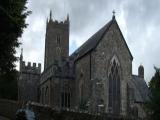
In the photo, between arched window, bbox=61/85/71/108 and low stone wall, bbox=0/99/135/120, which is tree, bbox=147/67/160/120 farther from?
arched window, bbox=61/85/71/108

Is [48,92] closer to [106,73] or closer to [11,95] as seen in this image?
[106,73]

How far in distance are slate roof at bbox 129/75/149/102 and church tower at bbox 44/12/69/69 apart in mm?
19238

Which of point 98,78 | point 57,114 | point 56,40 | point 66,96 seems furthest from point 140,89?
point 57,114

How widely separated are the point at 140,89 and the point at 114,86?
15921mm

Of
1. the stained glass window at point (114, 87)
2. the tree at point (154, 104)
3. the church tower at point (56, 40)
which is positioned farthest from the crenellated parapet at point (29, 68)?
the tree at point (154, 104)

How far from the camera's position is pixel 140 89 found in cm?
7275

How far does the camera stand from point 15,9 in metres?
29.0

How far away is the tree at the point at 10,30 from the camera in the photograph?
28.4 m

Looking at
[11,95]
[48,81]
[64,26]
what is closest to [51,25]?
[64,26]

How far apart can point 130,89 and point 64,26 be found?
38814mm

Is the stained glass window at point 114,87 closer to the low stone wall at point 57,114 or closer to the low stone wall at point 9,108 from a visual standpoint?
the low stone wall at point 57,114

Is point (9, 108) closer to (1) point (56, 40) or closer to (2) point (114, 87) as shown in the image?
(2) point (114, 87)

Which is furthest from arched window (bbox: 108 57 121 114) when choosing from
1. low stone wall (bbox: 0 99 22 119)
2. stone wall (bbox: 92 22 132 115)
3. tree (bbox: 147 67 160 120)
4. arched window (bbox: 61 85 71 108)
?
low stone wall (bbox: 0 99 22 119)

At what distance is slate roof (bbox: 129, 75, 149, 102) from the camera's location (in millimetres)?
69662
